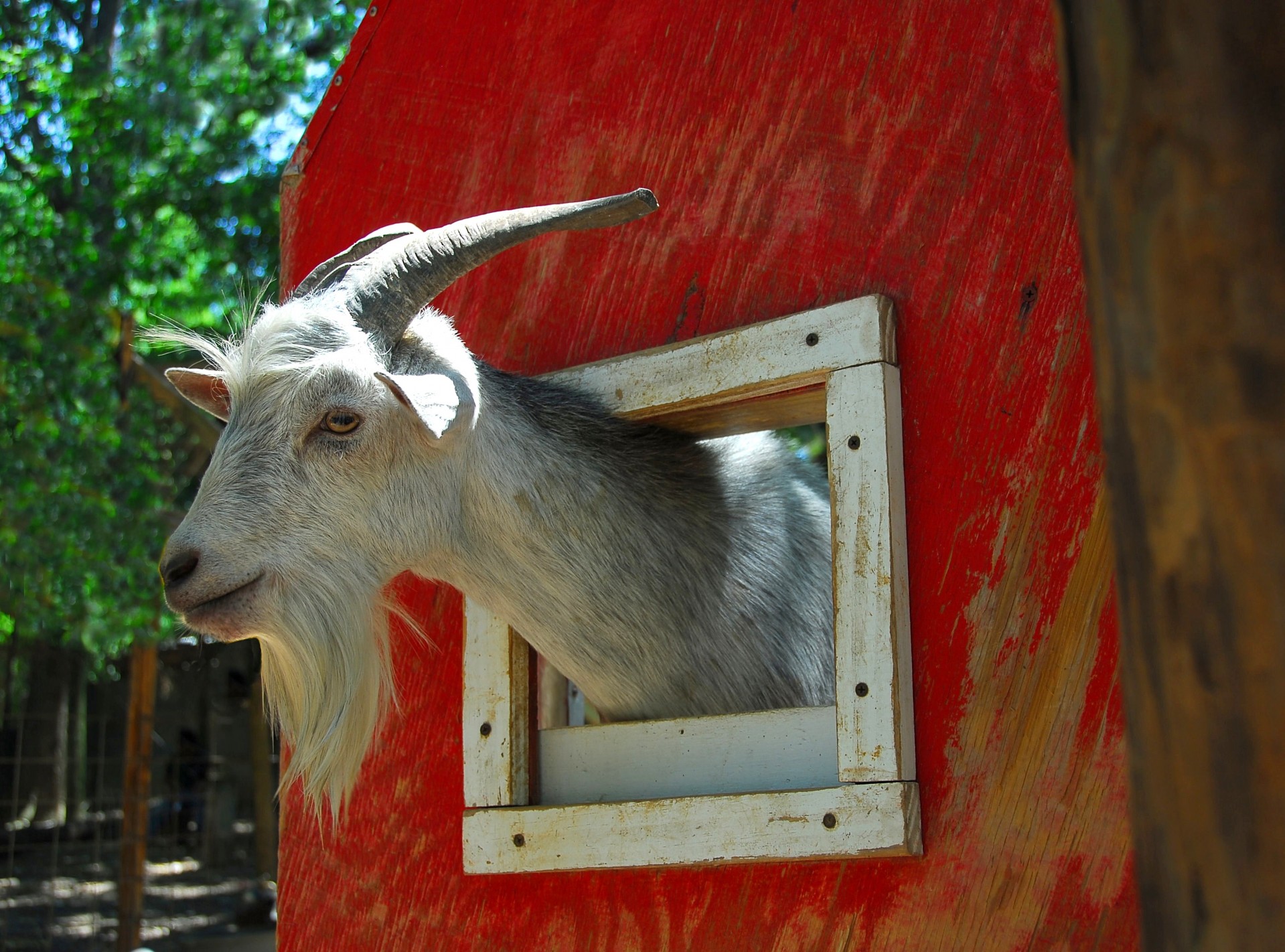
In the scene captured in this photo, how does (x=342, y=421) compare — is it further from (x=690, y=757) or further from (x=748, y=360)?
(x=690, y=757)

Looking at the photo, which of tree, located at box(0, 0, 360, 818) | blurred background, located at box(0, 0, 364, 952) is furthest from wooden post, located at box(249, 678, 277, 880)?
tree, located at box(0, 0, 360, 818)

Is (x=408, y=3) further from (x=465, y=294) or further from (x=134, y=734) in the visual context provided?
(x=134, y=734)

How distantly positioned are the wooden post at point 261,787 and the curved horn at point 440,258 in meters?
7.78

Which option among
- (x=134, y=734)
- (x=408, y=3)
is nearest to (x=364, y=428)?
(x=408, y=3)

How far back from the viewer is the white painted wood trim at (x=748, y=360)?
7.75 feet

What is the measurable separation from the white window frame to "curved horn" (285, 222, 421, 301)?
20.7 inches

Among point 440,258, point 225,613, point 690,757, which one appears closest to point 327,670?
point 225,613

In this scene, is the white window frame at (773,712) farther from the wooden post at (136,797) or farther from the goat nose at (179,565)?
→ the wooden post at (136,797)

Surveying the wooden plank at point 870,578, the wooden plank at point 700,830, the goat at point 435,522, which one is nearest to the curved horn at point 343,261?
the goat at point 435,522

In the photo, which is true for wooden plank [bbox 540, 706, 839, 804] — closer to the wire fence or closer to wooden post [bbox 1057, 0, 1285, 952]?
wooden post [bbox 1057, 0, 1285, 952]

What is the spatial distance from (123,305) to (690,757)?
8.19 metres

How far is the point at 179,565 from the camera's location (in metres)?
2.33

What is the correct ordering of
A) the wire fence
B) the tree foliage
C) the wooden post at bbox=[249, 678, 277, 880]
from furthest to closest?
1. the wire fence
2. the wooden post at bbox=[249, 678, 277, 880]
3. the tree foliage

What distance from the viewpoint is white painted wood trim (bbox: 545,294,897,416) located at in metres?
2.36
